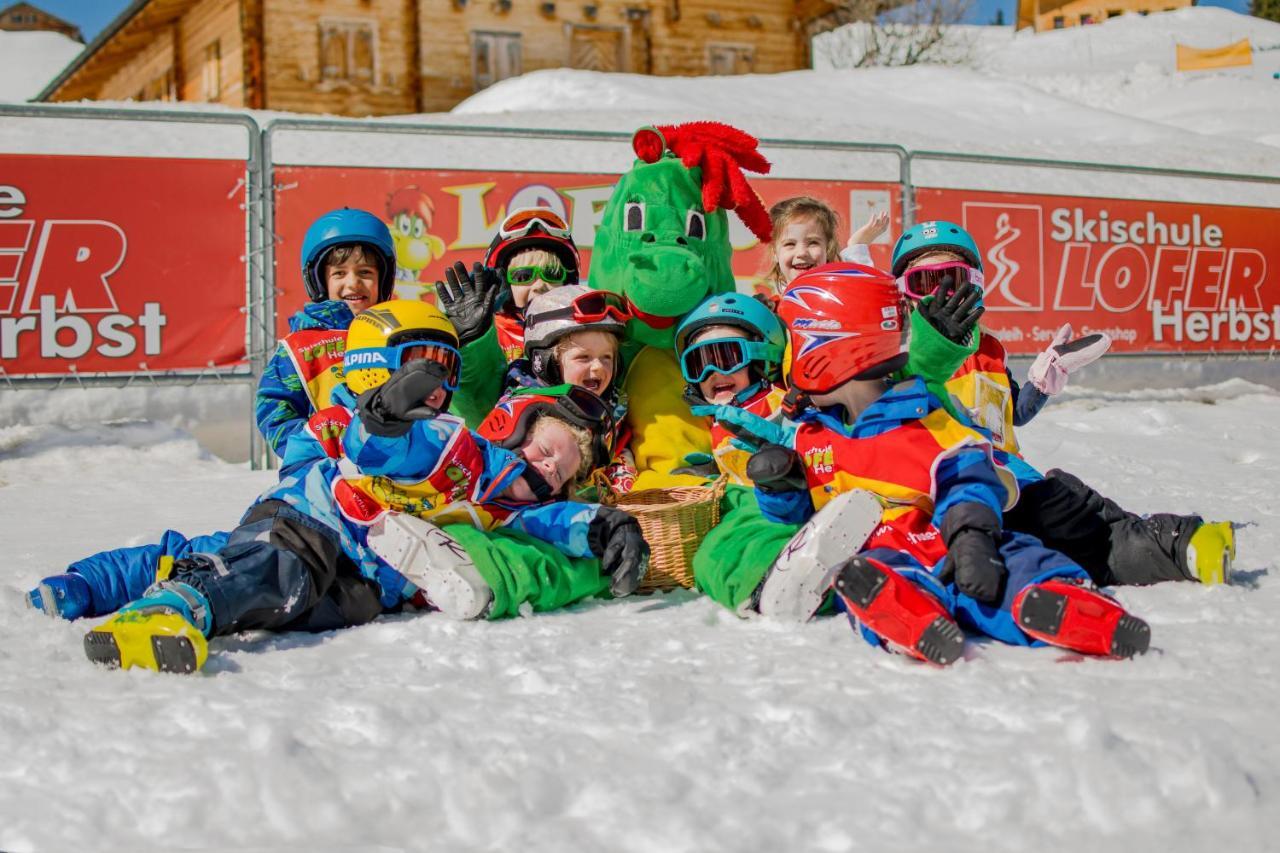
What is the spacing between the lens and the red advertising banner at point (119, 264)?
6.23m

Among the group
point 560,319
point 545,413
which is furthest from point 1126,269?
point 545,413

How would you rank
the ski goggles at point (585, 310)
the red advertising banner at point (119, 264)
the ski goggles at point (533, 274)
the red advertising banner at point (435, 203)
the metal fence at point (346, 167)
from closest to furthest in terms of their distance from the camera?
A: 1. the ski goggles at point (585, 310)
2. the ski goggles at point (533, 274)
3. the red advertising banner at point (119, 264)
4. the metal fence at point (346, 167)
5. the red advertising banner at point (435, 203)

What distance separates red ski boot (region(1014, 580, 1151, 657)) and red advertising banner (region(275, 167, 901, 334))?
14.0 feet

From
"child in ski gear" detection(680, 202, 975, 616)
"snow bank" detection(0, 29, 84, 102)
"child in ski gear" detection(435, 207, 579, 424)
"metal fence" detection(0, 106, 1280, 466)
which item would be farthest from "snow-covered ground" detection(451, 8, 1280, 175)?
"snow bank" detection(0, 29, 84, 102)

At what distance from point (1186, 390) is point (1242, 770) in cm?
836

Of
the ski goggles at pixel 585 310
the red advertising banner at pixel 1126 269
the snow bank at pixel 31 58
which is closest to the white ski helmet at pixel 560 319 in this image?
the ski goggles at pixel 585 310

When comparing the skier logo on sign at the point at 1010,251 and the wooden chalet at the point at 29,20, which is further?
the wooden chalet at the point at 29,20

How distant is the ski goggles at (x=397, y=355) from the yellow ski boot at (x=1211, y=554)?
2118mm

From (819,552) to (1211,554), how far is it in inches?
47.3

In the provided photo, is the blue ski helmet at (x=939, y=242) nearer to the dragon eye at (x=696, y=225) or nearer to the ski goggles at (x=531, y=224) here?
the dragon eye at (x=696, y=225)

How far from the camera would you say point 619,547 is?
121 inches

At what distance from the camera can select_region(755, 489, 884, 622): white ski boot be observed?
2729 mm

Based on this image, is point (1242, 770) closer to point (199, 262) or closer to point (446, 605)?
point (446, 605)

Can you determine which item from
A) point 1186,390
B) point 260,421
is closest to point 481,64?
point 1186,390
